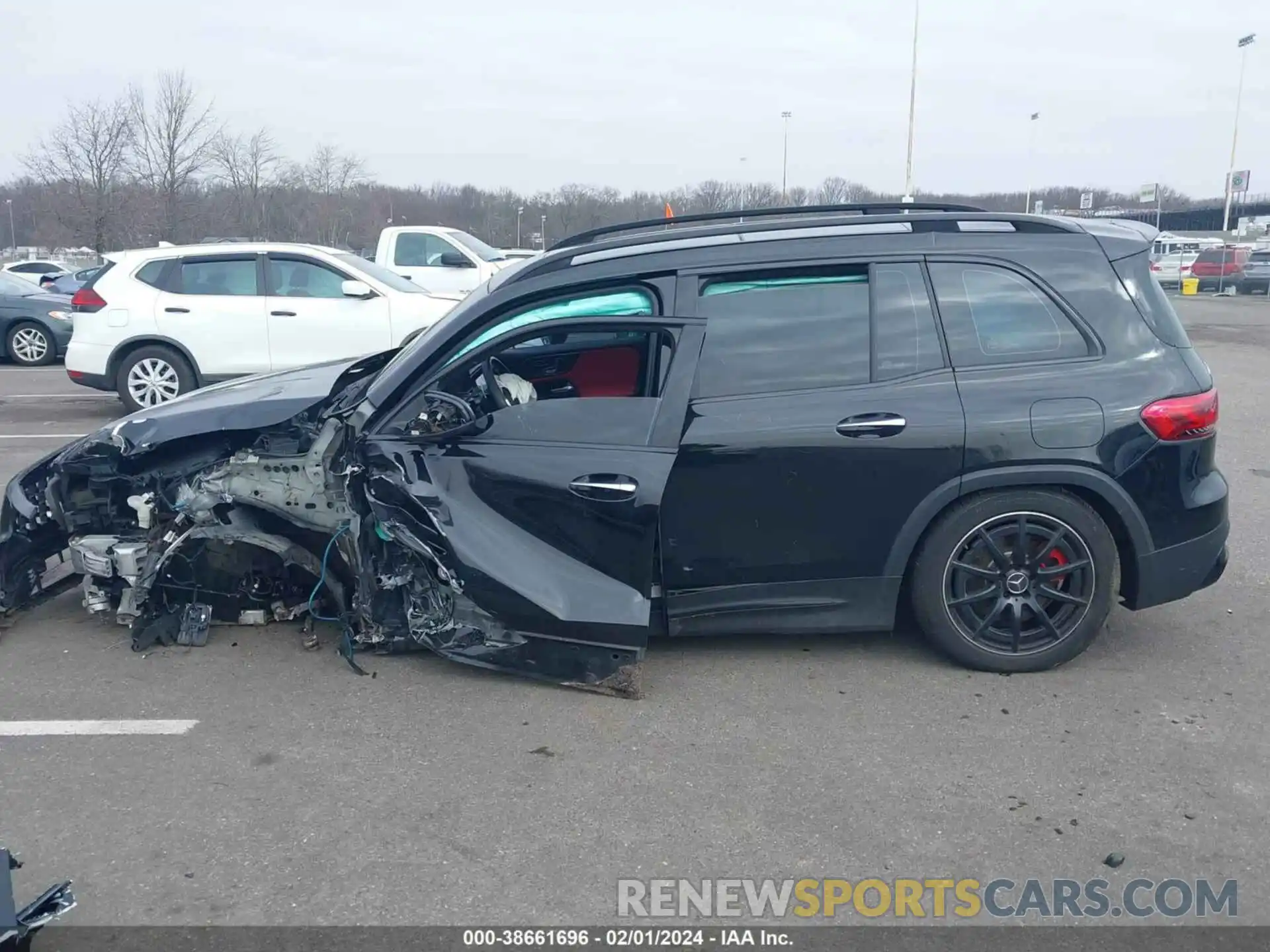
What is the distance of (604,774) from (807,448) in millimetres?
1504

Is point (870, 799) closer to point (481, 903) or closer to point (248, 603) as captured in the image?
point (481, 903)

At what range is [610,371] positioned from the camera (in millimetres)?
4641

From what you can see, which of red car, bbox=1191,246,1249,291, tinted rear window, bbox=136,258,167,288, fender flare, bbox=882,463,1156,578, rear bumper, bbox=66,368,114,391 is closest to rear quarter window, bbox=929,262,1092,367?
fender flare, bbox=882,463,1156,578

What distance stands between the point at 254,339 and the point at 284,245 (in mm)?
1043

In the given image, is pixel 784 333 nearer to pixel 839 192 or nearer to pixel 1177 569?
pixel 1177 569

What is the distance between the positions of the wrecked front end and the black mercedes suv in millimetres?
324

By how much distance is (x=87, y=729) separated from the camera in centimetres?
420

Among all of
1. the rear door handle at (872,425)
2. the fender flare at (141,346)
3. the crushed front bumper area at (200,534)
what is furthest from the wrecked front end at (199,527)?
the fender flare at (141,346)

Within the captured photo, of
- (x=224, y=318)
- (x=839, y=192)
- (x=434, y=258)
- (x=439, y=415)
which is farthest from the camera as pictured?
(x=839, y=192)

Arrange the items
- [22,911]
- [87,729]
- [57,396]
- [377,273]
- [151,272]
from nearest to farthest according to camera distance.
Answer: [22,911] → [87,729] → [151,272] → [377,273] → [57,396]

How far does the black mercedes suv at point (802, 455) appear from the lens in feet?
14.3

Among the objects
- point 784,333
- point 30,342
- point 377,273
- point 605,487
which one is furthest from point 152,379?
point 784,333

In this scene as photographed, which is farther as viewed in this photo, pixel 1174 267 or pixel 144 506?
pixel 1174 267

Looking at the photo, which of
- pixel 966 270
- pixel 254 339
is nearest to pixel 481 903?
pixel 966 270
